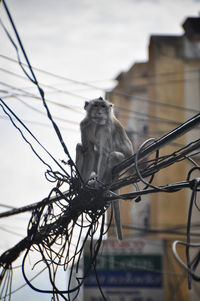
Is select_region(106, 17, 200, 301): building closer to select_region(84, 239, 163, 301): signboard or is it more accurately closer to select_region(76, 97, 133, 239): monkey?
select_region(84, 239, 163, 301): signboard

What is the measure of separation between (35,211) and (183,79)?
16.0 meters

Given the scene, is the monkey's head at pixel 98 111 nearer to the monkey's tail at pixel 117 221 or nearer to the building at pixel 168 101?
the monkey's tail at pixel 117 221

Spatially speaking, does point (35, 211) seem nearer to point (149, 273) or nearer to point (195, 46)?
point (149, 273)

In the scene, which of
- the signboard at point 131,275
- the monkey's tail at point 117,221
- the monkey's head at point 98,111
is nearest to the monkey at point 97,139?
the monkey's head at point 98,111

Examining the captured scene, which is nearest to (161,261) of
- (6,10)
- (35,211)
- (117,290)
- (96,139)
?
(117,290)

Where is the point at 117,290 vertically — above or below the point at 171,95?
below

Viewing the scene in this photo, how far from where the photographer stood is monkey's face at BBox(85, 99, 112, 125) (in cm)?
654

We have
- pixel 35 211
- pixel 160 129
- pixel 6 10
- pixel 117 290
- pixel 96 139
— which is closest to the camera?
pixel 6 10

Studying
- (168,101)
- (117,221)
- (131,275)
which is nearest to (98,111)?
(117,221)

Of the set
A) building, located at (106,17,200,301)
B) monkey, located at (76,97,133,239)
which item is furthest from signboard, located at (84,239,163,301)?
monkey, located at (76,97,133,239)

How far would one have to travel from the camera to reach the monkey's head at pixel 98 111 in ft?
21.4

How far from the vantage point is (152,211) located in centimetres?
1945

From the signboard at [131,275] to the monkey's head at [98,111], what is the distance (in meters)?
12.5

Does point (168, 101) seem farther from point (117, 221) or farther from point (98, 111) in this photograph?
point (117, 221)
